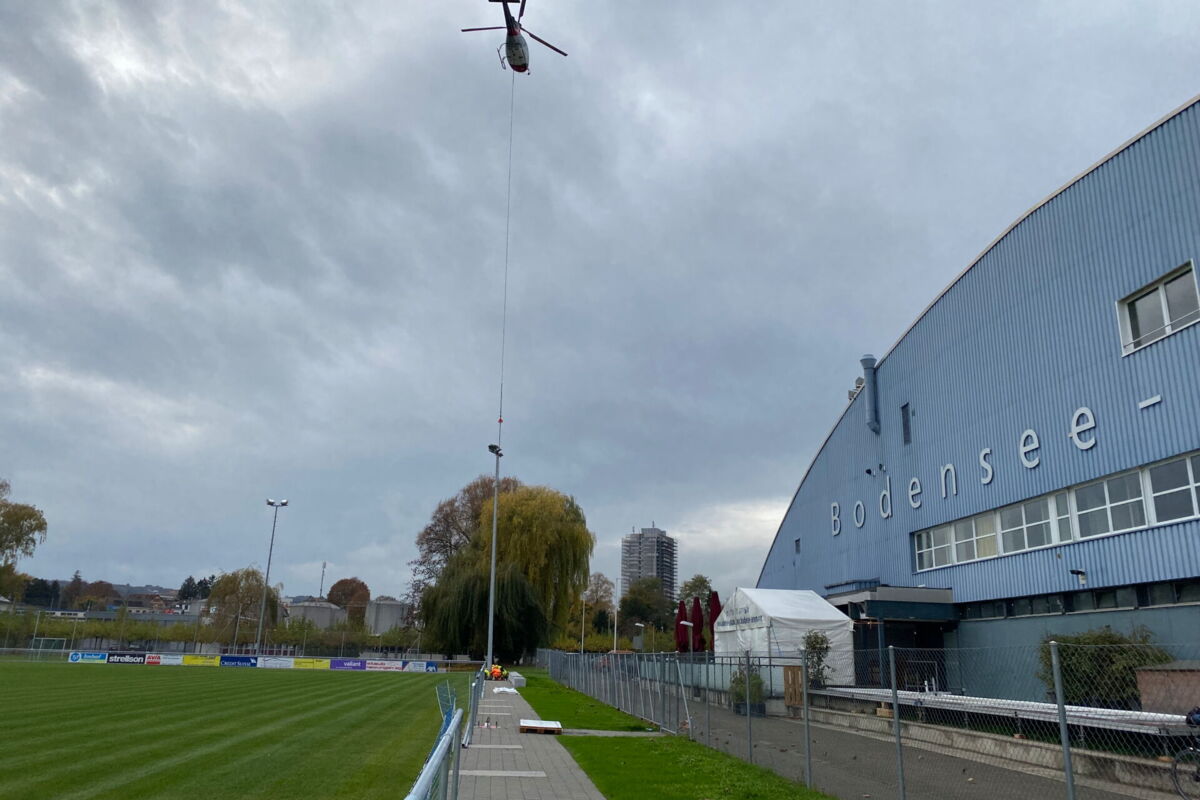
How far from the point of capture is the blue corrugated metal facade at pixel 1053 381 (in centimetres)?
1786

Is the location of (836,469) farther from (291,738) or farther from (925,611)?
(291,738)

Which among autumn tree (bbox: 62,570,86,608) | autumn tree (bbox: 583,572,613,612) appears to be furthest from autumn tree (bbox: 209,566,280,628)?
autumn tree (bbox: 62,570,86,608)

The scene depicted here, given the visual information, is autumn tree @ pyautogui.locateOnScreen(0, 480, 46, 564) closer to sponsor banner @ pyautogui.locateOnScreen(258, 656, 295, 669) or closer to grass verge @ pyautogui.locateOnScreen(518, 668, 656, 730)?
sponsor banner @ pyautogui.locateOnScreen(258, 656, 295, 669)

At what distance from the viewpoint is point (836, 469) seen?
35.4 metres

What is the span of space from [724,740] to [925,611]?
11899 mm

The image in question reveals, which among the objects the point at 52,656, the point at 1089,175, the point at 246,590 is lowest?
the point at 52,656

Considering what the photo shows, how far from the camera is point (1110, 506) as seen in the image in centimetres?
1958

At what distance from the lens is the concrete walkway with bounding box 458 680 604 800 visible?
10891mm

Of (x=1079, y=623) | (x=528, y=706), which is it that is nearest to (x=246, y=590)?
(x=528, y=706)

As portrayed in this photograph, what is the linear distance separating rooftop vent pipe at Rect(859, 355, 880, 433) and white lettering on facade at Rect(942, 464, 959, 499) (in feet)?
16.3

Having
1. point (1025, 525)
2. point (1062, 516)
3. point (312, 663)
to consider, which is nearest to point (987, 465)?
point (1025, 525)

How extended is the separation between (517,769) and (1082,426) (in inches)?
635

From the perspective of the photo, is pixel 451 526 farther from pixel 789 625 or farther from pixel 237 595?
pixel 789 625

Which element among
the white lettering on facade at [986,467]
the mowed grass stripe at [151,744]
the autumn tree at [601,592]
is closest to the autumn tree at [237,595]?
the autumn tree at [601,592]
